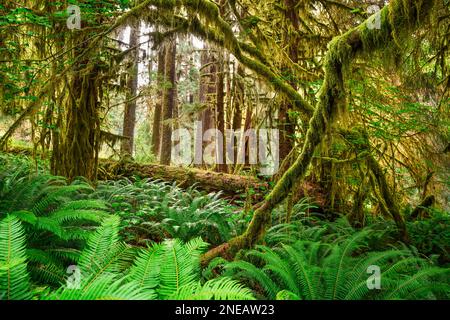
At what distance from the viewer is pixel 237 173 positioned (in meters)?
9.29

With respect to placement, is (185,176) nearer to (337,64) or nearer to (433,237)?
(433,237)

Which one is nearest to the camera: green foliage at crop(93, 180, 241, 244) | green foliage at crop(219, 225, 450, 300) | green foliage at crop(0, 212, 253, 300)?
green foliage at crop(0, 212, 253, 300)

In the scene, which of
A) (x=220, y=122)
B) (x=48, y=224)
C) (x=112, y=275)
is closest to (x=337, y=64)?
(x=112, y=275)

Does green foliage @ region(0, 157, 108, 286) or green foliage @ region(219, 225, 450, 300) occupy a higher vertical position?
green foliage @ region(0, 157, 108, 286)

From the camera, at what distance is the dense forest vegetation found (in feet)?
8.68

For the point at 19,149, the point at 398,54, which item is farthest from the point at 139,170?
the point at 398,54

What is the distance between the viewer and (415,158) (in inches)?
260

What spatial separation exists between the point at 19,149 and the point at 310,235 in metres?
10.3

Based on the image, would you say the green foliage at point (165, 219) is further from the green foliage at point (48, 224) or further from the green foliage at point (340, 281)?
the green foliage at point (340, 281)

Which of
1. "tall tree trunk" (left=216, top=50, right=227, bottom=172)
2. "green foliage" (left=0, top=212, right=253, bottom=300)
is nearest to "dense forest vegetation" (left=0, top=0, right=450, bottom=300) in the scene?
"green foliage" (left=0, top=212, right=253, bottom=300)

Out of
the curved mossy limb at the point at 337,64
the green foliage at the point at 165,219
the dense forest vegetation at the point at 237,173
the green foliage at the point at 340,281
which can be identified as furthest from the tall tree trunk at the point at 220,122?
the green foliage at the point at 340,281

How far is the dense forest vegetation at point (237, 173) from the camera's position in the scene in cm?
265

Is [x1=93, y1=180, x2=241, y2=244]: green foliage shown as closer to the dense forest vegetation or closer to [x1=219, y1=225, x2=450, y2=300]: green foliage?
the dense forest vegetation
